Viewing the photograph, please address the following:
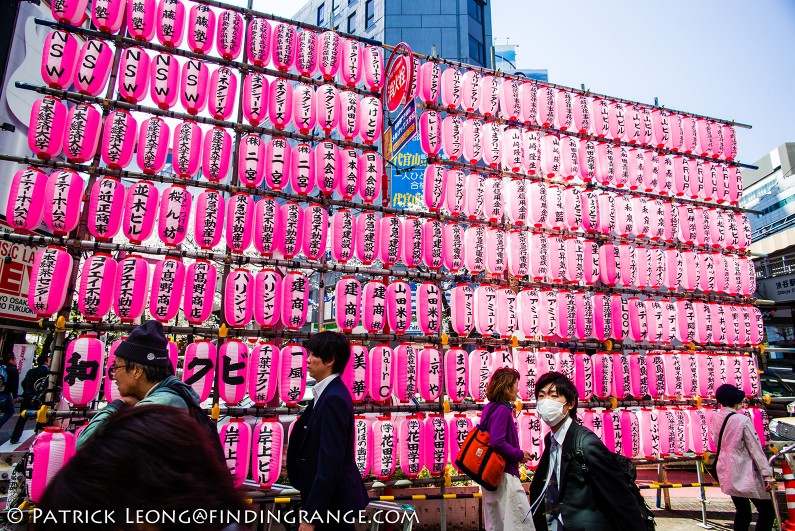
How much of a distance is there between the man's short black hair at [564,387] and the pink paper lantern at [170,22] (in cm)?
762

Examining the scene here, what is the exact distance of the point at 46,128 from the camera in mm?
6582

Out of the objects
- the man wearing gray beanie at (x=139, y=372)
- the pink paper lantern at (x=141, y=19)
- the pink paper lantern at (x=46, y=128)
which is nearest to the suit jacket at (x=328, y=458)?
the man wearing gray beanie at (x=139, y=372)

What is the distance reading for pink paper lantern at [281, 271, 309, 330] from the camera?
283 inches

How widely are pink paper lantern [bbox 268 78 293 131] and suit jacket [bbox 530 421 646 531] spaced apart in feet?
21.7

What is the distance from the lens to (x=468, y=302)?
834 centimetres

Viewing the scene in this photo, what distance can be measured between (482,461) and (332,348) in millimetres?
2083

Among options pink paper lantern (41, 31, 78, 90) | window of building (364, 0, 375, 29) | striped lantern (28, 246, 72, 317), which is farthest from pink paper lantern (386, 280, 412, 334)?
window of building (364, 0, 375, 29)

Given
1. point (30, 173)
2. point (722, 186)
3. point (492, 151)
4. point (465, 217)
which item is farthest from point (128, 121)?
point (722, 186)

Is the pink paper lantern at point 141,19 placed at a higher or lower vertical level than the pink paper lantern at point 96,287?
higher

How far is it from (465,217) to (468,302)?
65.3 inches

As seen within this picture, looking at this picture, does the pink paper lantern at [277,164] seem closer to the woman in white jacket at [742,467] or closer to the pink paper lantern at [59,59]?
the pink paper lantern at [59,59]

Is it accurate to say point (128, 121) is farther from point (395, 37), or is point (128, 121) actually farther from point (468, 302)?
point (395, 37)

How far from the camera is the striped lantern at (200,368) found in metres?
6.47

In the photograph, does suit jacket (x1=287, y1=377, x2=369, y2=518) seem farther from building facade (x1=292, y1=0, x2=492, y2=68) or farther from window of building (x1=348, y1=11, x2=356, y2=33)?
window of building (x1=348, y1=11, x2=356, y2=33)
